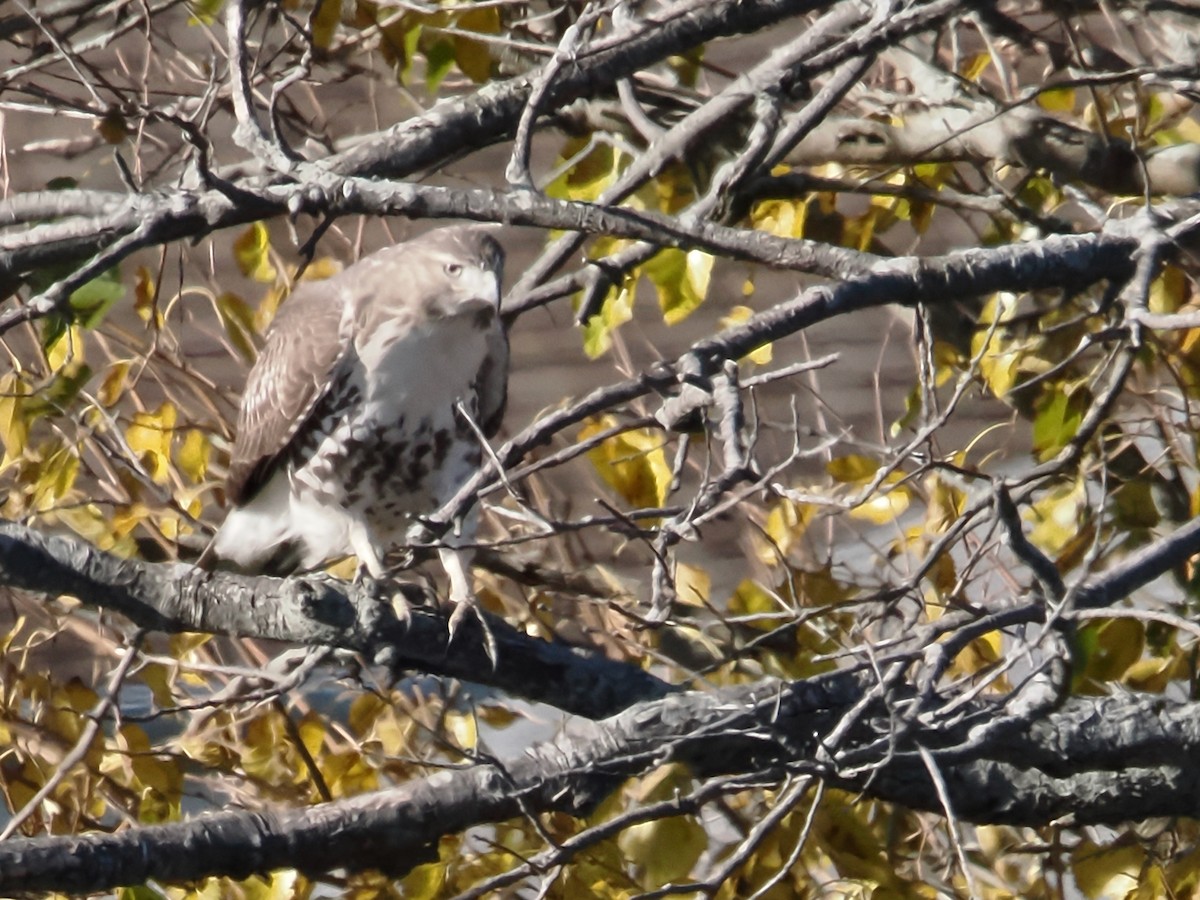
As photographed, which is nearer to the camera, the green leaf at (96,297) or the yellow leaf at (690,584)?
the green leaf at (96,297)

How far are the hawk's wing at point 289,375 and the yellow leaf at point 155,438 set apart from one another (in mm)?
170

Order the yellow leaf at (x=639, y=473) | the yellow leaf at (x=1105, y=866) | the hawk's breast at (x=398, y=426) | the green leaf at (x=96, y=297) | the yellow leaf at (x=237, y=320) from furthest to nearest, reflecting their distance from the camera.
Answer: the yellow leaf at (x=237, y=320), the hawk's breast at (x=398, y=426), the yellow leaf at (x=639, y=473), the yellow leaf at (x=1105, y=866), the green leaf at (x=96, y=297)

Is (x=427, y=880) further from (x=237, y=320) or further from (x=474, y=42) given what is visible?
(x=237, y=320)

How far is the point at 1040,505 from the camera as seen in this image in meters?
3.14

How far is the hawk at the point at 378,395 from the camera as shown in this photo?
3479mm

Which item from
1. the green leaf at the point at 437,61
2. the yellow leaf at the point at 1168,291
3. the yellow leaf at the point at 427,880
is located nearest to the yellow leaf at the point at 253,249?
the green leaf at the point at 437,61

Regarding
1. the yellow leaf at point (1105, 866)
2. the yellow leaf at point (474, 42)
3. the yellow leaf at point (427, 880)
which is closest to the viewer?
the yellow leaf at point (427, 880)

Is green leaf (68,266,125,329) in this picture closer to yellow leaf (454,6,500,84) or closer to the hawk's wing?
yellow leaf (454,6,500,84)

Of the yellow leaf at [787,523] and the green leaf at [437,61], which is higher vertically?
the green leaf at [437,61]

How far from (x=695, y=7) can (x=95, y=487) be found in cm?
269

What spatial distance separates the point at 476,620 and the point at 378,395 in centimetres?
71

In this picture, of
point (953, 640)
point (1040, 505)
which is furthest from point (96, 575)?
point (1040, 505)

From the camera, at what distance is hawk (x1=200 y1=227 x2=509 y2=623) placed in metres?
3.48

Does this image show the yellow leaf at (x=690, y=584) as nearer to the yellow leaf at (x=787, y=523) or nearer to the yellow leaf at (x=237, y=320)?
the yellow leaf at (x=787, y=523)
